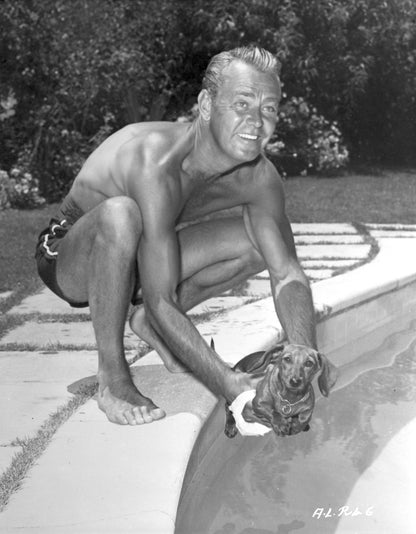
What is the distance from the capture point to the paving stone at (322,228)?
6.27 metres

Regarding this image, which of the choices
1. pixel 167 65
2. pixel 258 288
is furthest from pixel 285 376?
pixel 167 65

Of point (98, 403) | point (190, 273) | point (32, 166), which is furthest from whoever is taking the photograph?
point (32, 166)

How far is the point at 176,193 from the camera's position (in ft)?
9.03

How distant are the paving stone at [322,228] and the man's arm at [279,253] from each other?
10.7ft

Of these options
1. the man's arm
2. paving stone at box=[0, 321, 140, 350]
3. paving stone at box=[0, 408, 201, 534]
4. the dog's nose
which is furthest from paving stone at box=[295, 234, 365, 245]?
the dog's nose

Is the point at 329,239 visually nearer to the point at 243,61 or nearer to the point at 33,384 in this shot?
the point at 33,384

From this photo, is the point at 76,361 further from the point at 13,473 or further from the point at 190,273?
the point at 13,473

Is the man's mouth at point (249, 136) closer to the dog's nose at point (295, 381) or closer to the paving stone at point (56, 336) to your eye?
the dog's nose at point (295, 381)

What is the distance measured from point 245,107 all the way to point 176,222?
0.46m

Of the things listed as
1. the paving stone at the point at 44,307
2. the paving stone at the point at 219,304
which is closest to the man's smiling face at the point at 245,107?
the paving stone at the point at 219,304

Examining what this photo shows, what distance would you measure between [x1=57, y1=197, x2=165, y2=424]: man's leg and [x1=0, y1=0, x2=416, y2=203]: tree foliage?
17.9ft

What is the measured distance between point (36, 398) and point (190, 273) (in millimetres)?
595

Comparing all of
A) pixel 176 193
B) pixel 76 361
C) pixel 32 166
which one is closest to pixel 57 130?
pixel 32 166

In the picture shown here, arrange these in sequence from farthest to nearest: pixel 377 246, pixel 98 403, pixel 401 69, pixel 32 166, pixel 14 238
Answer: pixel 401 69, pixel 32 166, pixel 14 238, pixel 377 246, pixel 98 403
